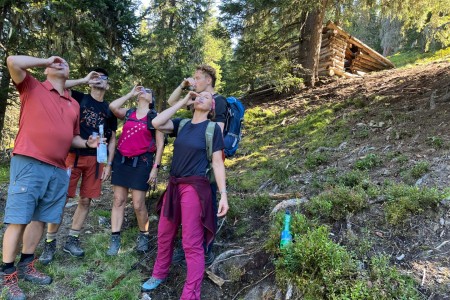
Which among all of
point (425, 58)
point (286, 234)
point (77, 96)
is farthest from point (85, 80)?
point (425, 58)

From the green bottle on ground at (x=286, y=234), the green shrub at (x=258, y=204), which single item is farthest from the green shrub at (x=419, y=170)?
the green bottle on ground at (x=286, y=234)

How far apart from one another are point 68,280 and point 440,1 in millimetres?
12460

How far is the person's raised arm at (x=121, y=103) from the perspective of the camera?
444 centimetres

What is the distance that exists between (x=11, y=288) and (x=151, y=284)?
4.74ft

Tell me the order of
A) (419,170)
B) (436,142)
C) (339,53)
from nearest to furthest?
1. (419,170)
2. (436,142)
3. (339,53)

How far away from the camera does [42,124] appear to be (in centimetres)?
363

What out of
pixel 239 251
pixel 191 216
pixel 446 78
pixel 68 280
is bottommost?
pixel 68 280

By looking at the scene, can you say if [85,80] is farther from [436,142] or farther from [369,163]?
[436,142]

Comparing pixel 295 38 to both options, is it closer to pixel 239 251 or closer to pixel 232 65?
pixel 232 65

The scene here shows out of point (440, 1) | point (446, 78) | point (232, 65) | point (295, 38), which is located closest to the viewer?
point (446, 78)

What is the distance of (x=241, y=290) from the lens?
3.63m

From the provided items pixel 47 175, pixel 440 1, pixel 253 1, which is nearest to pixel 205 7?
pixel 253 1

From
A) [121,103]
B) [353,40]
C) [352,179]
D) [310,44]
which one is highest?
[353,40]

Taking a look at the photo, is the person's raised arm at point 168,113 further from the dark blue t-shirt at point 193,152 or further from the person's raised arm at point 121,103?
the person's raised arm at point 121,103
